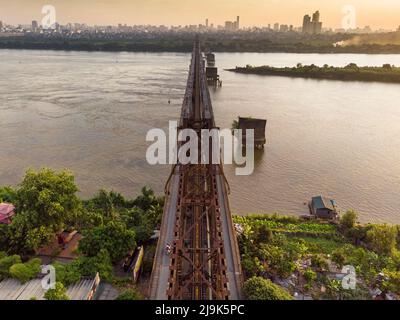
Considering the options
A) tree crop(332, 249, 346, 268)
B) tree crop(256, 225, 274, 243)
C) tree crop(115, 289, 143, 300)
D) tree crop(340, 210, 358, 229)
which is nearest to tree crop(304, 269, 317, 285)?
tree crop(332, 249, 346, 268)

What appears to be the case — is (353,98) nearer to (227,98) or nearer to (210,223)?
(227,98)

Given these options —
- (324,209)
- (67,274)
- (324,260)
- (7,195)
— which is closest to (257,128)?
(324,209)

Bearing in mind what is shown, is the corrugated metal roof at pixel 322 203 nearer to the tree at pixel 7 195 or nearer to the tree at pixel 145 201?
the tree at pixel 145 201

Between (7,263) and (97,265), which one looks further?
(97,265)

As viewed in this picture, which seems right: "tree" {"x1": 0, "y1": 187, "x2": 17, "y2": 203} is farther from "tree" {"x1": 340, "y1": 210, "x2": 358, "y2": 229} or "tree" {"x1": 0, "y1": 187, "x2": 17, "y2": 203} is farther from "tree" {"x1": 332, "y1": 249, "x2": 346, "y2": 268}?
"tree" {"x1": 340, "y1": 210, "x2": 358, "y2": 229}

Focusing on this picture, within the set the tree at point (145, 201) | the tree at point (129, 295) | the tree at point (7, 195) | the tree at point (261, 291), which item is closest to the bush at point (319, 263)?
the tree at point (261, 291)

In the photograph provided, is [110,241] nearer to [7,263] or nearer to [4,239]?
[7,263]
